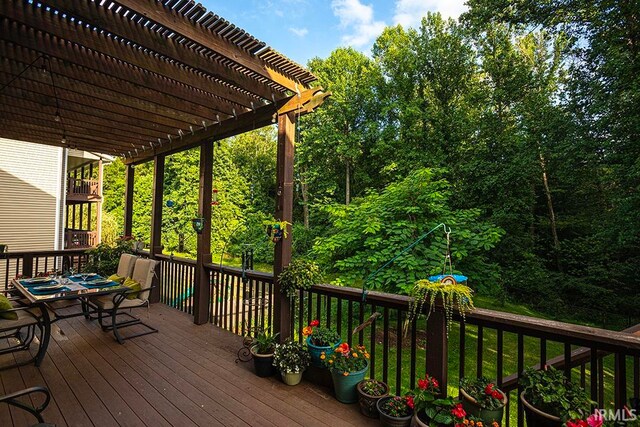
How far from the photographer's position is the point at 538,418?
1.54m

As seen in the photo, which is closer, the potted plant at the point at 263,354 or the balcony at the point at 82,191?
the potted plant at the point at 263,354

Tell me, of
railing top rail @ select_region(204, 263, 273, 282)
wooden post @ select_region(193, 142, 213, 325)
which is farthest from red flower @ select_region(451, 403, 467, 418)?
wooden post @ select_region(193, 142, 213, 325)

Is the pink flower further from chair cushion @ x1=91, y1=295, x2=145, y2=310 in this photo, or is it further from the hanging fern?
chair cushion @ x1=91, y1=295, x2=145, y2=310

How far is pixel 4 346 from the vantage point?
10.9ft

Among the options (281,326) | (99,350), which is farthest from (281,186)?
(99,350)

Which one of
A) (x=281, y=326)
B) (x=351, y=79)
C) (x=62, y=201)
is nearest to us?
(x=281, y=326)

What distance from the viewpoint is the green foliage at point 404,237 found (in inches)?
183

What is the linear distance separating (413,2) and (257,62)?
11.2 metres

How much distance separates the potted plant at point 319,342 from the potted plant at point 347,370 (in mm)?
136

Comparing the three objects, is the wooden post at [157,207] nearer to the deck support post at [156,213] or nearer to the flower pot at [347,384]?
the deck support post at [156,213]

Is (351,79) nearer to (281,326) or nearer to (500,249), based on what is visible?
(500,249)

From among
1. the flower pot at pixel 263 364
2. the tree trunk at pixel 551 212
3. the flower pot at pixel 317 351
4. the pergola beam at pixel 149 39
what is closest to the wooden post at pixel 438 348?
the flower pot at pixel 317 351

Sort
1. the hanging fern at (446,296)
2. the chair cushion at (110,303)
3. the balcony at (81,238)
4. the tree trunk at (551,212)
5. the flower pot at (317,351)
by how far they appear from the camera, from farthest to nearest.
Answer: the balcony at (81,238), the tree trunk at (551,212), the chair cushion at (110,303), the flower pot at (317,351), the hanging fern at (446,296)

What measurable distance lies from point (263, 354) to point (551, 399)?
2121mm
